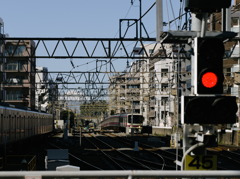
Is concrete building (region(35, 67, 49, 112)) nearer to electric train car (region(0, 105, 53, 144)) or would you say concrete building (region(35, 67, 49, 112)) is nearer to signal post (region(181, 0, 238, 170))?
electric train car (region(0, 105, 53, 144))

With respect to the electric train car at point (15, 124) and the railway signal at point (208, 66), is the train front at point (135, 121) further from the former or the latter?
the railway signal at point (208, 66)

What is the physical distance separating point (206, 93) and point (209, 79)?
0.18m

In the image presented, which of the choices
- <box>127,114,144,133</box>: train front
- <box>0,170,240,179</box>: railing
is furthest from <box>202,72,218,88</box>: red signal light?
<box>127,114,144,133</box>: train front

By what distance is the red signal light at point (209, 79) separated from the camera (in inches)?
261

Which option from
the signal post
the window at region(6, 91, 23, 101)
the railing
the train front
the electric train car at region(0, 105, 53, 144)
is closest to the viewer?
the signal post

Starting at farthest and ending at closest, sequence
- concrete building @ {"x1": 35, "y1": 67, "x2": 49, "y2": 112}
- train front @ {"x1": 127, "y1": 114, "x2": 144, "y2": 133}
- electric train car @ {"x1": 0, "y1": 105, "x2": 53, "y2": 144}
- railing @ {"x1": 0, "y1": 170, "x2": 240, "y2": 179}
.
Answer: train front @ {"x1": 127, "y1": 114, "x2": 144, "y2": 133}
concrete building @ {"x1": 35, "y1": 67, "x2": 49, "y2": 112}
electric train car @ {"x1": 0, "y1": 105, "x2": 53, "y2": 144}
railing @ {"x1": 0, "y1": 170, "x2": 240, "y2": 179}

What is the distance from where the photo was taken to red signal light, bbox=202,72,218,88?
21.7ft

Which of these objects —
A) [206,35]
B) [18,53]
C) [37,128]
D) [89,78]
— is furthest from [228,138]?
[18,53]

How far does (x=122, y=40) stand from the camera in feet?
93.3

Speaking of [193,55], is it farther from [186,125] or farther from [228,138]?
[228,138]

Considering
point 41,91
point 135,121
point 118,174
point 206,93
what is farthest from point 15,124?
point 41,91

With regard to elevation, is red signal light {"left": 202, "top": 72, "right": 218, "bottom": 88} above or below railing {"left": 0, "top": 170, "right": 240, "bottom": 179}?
above

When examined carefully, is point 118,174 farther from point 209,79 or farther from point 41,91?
point 41,91

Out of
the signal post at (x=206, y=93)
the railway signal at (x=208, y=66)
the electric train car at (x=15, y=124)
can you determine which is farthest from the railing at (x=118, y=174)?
the electric train car at (x=15, y=124)
